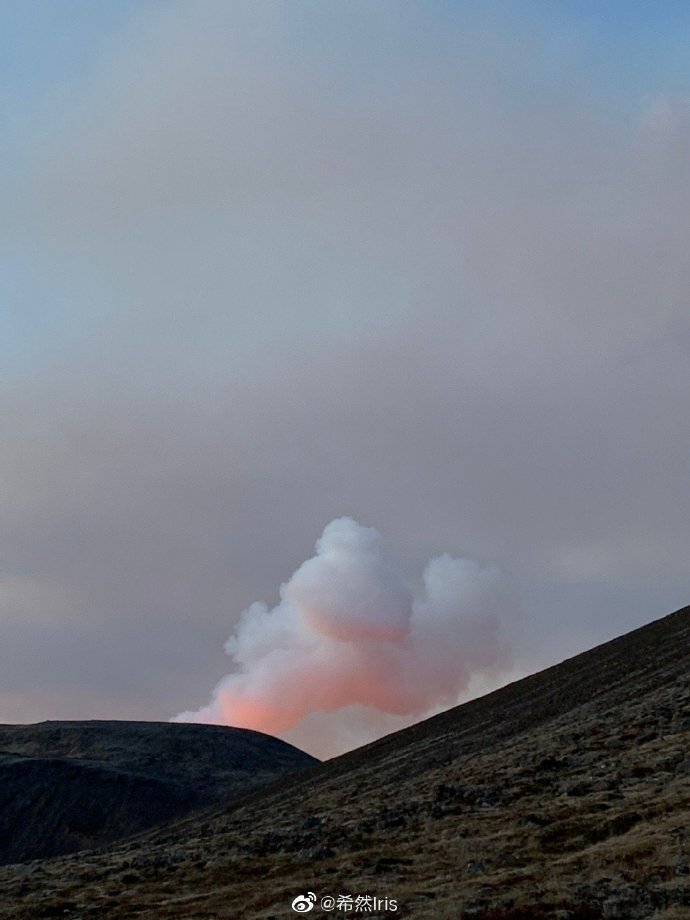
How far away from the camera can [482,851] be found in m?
26.9

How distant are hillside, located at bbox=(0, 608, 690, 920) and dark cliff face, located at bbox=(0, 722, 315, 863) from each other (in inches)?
2916

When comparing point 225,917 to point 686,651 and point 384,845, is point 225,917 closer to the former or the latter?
point 384,845

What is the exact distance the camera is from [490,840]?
27.9 m

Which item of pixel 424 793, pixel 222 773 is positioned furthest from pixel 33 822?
pixel 424 793

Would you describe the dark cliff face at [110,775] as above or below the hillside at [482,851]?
above

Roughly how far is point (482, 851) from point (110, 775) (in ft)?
369

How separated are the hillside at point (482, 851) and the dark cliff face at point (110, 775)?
74.1 m

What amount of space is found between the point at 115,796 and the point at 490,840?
4219 inches

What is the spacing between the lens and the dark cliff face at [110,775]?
119 metres

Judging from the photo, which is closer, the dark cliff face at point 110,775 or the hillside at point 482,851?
the hillside at point 482,851

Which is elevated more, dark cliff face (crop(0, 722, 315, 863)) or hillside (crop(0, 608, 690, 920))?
dark cliff face (crop(0, 722, 315, 863))

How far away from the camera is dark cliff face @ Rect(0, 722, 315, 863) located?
119m

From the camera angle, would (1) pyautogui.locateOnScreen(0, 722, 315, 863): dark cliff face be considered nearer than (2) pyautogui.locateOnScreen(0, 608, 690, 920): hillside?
No

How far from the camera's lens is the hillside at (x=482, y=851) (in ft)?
71.3
